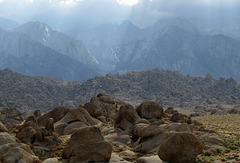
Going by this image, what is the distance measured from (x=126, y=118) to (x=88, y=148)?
16.4m

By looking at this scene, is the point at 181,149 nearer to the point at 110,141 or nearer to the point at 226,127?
the point at 110,141

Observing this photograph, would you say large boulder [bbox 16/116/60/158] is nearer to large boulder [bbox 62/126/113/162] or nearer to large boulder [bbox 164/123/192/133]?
large boulder [bbox 62/126/113/162]

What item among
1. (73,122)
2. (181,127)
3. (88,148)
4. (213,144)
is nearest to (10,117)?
(73,122)

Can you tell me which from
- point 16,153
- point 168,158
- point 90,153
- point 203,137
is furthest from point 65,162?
point 203,137

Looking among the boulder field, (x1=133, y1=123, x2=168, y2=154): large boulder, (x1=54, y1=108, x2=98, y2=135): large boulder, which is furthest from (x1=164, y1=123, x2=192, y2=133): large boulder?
(x1=54, y1=108, x2=98, y2=135): large boulder

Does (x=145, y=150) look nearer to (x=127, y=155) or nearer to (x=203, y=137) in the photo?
(x=127, y=155)

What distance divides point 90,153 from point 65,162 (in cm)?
214

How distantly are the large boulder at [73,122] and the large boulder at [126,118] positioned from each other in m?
5.01

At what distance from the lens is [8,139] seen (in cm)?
2417

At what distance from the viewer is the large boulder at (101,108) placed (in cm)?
5125

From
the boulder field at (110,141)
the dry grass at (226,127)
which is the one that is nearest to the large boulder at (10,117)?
the boulder field at (110,141)

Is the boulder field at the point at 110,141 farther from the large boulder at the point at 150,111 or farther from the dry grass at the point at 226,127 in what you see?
the dry grass at the point at 226,127

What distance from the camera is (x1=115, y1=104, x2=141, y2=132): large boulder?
36.7m

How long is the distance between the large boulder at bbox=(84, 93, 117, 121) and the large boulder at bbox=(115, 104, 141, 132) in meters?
11.5
